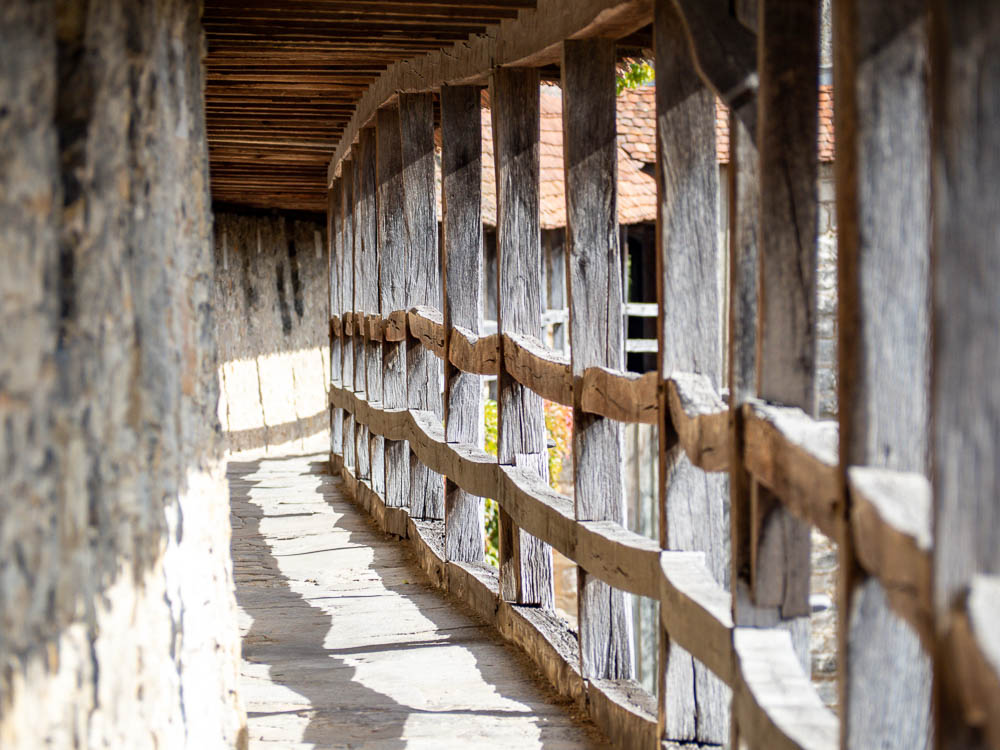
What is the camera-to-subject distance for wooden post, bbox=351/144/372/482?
7832mm

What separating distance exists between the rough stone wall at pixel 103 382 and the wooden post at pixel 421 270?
3.71 metres

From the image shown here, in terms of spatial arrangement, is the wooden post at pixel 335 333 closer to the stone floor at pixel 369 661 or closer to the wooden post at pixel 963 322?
the stone floor at pixel 369 661

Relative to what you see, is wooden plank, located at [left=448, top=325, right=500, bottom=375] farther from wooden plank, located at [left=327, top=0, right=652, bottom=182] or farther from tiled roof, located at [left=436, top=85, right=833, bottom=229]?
tiled roof, located at [left=436, top=85, right=833, bottom=229]

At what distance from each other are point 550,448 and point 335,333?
2.64 metres

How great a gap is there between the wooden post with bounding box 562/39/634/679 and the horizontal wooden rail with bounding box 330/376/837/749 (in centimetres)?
14

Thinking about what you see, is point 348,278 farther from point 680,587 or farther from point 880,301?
point 880,301

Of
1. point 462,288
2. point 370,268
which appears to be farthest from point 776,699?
point 370,268

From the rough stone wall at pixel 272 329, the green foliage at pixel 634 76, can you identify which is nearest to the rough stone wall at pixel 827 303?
the green foliage at pixel 634 76

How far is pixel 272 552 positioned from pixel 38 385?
15.6 feet

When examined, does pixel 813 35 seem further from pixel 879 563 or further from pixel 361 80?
pixel 361 80

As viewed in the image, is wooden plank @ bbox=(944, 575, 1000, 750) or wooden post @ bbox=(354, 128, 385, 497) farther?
wooden post @ bbox=(354, 128, 385, 497)

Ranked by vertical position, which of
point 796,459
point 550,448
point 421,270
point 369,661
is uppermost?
point 421,270

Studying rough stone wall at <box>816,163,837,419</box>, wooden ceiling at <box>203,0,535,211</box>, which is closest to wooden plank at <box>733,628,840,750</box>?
wooden ceiling at <box>203,0,535,211</box>

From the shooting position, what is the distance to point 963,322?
1528 millimetres
